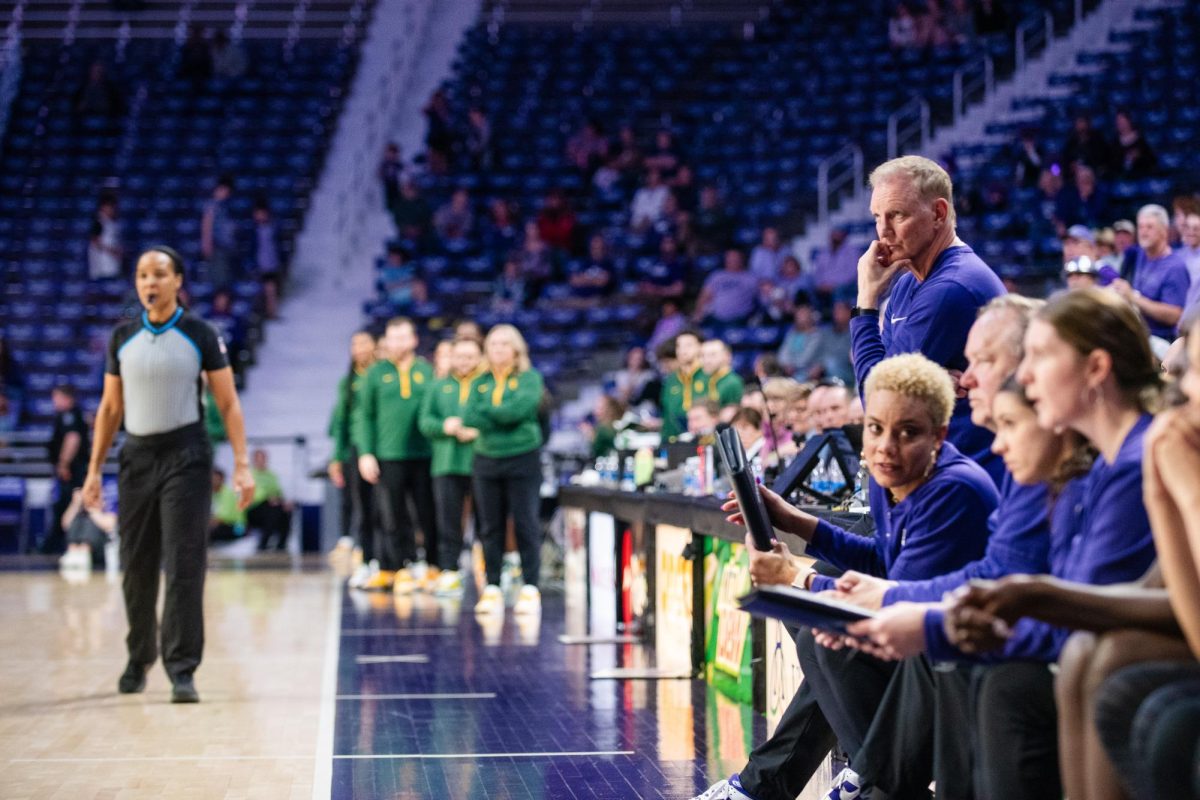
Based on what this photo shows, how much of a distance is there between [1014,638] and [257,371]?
1646 centimetres

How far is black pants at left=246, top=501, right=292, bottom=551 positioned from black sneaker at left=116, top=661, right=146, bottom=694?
30.2 ft

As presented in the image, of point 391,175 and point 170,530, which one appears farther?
point 391,175

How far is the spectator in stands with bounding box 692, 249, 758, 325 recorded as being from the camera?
16.6m

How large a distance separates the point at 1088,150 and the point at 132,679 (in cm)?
1056

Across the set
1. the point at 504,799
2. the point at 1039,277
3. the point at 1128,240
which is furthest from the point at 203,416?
the point at 1039,277

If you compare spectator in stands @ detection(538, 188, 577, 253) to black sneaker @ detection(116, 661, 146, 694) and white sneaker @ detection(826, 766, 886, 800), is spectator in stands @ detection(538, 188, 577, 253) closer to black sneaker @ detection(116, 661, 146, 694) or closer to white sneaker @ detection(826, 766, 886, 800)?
black sneaker @ detection(116, 661, 146, 694)

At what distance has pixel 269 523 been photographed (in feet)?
54.2

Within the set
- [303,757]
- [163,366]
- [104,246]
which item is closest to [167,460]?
[163,366]

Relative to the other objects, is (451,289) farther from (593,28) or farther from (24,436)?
(593,28)

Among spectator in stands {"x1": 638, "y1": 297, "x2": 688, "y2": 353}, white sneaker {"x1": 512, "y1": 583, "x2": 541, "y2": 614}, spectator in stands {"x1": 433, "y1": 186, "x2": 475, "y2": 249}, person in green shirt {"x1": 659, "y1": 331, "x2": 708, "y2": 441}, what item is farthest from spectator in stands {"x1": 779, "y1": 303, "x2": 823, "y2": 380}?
spectator in stands {"x1": 433, "y1": 186, "x2": 475, "y2": 249}

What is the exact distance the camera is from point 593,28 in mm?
24500

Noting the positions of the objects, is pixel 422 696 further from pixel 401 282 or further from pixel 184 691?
pixel 401 282

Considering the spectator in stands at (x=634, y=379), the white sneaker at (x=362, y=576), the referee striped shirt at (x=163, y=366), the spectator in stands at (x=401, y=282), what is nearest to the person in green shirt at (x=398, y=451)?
the white sneaker at (x=362, y=576)

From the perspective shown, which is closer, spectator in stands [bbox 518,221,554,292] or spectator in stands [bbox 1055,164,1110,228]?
spectator in stands [bbox 1055,164,1110,228]
